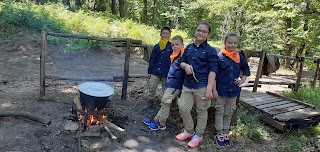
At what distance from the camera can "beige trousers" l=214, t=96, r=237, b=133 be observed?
4.37 meters

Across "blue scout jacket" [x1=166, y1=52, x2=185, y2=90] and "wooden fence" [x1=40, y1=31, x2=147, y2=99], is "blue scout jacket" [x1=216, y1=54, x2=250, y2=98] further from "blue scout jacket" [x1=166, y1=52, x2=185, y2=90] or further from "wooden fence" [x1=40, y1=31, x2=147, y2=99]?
"wooden fence" [x1=40, y1=31, x2=147, y2=99]

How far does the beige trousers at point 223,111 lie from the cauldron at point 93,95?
1729mm

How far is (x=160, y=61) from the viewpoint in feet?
16.8

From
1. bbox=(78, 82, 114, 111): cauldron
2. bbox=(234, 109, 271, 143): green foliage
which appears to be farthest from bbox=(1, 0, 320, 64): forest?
bbox=(78, 82, 114, 111): cauldron

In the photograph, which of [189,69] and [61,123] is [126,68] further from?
[189,69]

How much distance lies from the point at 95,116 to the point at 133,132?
667 millimetres

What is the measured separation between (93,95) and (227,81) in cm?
205

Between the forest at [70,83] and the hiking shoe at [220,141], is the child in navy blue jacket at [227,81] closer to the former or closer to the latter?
the hiking shoe at [220,141]

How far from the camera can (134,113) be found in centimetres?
536

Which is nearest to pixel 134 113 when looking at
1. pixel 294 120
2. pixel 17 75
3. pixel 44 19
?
pixel 294 120

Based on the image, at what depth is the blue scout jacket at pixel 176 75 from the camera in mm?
4285

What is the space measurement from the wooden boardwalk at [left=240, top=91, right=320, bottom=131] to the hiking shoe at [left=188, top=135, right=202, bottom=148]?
170cm

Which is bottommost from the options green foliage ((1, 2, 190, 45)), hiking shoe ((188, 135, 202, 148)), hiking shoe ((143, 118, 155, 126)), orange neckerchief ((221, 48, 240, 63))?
hiking shoe ((188, 135, 202, 148))

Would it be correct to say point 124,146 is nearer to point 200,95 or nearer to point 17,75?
point 200,95
